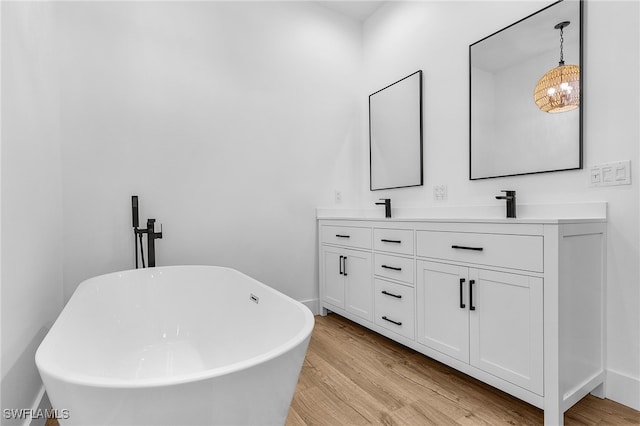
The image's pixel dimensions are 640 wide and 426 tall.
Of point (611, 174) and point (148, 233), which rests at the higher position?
point (611, 174)

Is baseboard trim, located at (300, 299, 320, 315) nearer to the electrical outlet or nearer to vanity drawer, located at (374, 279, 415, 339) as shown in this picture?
vanity drawer, located at (374, 279, 415, 339)

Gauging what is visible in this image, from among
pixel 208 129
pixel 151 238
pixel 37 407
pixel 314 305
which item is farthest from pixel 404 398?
pixel 208 129

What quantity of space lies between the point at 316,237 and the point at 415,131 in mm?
1213

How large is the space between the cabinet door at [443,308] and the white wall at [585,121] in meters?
0.66

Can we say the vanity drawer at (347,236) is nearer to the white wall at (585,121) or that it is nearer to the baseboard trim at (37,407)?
the white wall at (585,121)

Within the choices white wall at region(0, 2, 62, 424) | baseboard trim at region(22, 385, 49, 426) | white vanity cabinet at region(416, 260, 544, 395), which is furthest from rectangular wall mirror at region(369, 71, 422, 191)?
baseboard trim at region(22, 385, 49, 426)

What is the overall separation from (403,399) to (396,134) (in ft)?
6.57

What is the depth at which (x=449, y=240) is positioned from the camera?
5.88 ft

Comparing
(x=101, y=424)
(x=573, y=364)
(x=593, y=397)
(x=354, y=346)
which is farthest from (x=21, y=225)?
(x=593, y=397)

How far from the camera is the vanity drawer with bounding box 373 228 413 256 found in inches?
80.4

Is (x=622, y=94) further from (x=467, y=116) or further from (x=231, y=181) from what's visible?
(x=231, y=181)

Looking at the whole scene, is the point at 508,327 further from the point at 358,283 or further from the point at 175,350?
the point at 175,350

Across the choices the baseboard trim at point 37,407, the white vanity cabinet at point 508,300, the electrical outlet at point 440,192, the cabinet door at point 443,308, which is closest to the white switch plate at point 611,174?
the white vanity cabinet at point 508,300

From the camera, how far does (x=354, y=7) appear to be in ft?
9.91
